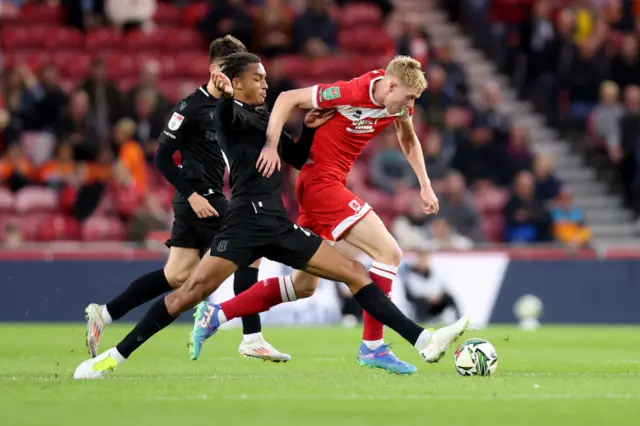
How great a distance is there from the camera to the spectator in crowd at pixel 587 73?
20.6 metres

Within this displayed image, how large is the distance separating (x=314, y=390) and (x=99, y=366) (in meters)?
1.56

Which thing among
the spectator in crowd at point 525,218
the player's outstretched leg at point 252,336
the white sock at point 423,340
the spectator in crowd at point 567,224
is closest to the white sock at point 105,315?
the player's outstretched leg at point 252,336

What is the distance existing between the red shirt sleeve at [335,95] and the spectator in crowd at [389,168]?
9.08 m

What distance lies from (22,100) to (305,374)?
34.5 feet

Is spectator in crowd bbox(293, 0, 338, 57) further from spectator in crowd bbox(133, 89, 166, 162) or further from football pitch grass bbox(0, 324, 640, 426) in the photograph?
football pitch grass bbox(0, 324, 640, 426)

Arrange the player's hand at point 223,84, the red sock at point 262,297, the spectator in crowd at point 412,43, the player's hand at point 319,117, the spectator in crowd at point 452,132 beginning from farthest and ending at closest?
the spectator in crowd at point 412,43, the spectator in crowd at point 452,132, the red sock at point 262,297, the player's hand at point 319,117, the player's hand at point 223,84

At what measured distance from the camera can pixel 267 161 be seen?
336 inches

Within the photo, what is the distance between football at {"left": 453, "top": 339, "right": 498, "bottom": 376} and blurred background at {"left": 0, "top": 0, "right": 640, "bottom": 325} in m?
7.78

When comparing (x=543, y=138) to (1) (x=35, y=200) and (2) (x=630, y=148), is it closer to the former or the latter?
(2) (x=630, y=148)

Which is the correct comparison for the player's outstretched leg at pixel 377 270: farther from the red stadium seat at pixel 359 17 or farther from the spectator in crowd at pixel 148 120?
the red stadium seat at pixel 359 17

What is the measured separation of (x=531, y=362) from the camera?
10.1 meters

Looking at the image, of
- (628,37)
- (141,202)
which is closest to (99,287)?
(141,202)

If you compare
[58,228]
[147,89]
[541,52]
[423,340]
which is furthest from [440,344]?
[541,52]

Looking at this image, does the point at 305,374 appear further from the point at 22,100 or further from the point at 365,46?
the point at 365,46
